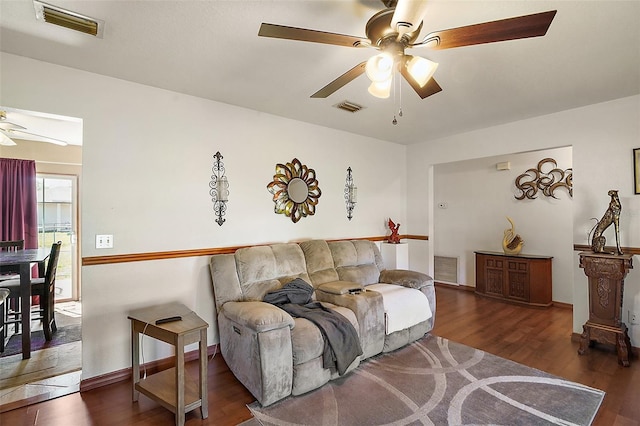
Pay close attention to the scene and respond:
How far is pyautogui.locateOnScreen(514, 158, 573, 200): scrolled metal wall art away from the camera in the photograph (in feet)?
14.8

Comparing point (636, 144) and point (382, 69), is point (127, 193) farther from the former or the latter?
point (636, 144)

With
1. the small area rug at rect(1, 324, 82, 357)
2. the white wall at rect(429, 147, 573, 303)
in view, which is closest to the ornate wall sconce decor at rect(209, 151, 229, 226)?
the small area rug at rect(1, 324, 82, 357)

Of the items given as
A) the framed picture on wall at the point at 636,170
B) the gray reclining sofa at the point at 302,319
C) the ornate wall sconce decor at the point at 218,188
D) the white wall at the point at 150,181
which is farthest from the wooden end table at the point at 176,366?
the framed picture on wall at the point at 636,170

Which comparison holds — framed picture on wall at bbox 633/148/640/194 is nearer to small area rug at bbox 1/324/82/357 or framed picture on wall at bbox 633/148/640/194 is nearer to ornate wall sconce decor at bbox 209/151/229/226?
ornate wall sconce decor at bbox 209/151/229/226

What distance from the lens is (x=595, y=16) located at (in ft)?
5.92

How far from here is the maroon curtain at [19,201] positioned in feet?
14.1

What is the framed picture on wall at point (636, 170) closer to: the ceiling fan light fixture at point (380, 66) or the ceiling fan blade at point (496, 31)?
the ceiling fan blade at point (496, 31)

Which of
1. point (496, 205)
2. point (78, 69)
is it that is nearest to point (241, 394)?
point (78, 69)

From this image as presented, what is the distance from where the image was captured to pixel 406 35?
1583 mm

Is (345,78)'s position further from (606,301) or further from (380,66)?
(606,301)

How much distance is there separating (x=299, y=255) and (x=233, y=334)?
1.07 metres

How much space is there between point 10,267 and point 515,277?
6.09m

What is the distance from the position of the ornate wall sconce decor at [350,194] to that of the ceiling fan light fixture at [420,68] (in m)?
2.51

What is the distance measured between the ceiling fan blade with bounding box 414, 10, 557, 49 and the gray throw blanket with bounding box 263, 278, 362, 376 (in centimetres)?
201
